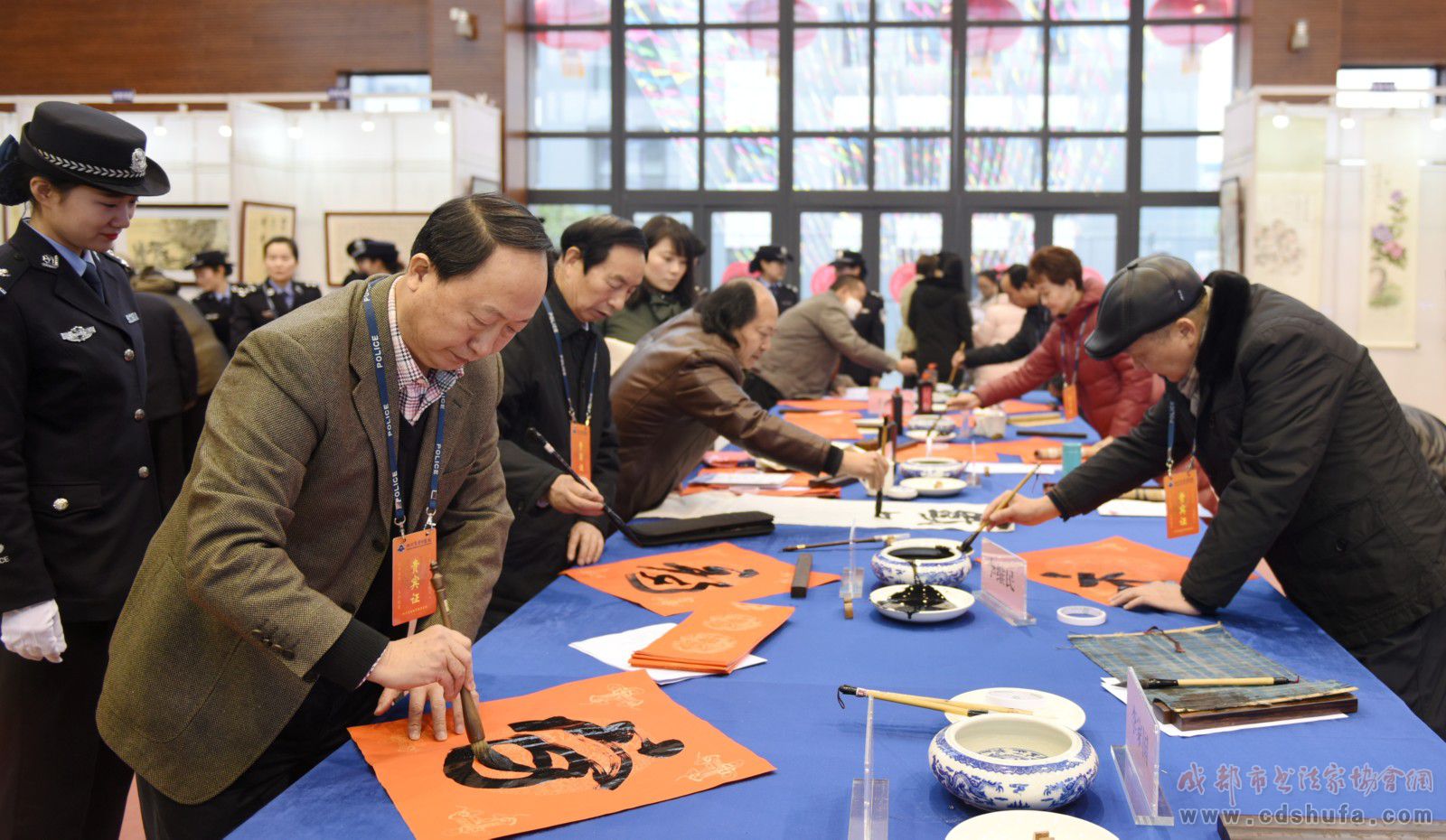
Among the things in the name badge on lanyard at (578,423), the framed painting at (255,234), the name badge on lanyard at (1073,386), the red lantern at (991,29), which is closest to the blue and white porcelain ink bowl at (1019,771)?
the name badge on lanyard at (578,423)

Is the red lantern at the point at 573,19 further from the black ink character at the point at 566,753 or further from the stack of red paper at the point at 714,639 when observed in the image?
the black ink character at the point at 566,753

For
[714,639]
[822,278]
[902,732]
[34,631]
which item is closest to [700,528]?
[714,639]

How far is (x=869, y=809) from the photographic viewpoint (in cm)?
119

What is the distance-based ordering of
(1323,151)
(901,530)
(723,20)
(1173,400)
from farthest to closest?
(723,20) < (1323,151) < (901,530) < (1173,400)

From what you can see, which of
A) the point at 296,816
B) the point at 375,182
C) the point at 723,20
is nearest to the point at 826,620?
the point at 296,816

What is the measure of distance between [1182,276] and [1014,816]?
1229 mm

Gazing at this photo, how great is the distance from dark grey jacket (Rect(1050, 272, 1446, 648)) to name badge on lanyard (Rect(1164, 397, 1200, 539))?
18cm

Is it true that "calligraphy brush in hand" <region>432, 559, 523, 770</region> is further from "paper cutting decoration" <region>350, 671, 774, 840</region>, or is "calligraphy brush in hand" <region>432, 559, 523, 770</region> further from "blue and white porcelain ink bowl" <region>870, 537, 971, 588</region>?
"blue and white porcelain ink bowl" <region>870, 537, 971, 588</region>

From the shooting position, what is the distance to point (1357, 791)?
132 cm

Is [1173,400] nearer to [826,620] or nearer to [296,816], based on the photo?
[826,620]

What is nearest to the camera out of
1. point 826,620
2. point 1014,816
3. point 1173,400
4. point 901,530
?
point 1014,816

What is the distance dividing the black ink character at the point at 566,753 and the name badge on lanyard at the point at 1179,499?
1.31 m

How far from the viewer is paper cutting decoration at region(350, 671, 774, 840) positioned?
127cm

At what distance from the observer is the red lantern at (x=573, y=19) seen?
472 inches
